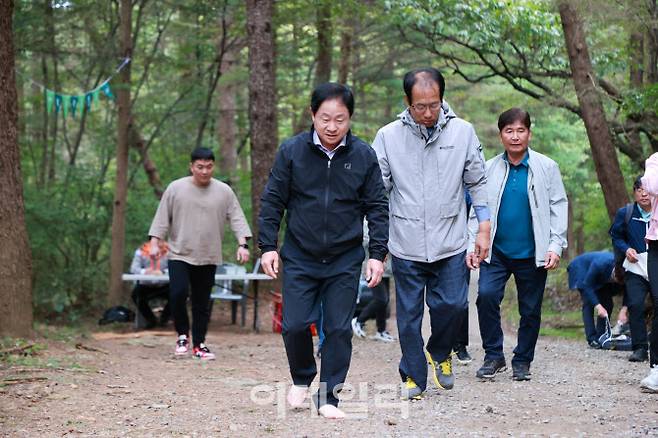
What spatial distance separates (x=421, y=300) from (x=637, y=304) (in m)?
3.84

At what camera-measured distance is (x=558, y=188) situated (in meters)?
7.49

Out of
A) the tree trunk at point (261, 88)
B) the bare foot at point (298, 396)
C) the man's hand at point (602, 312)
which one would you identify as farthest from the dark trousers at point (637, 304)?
the tree trunk at point (261, 88)

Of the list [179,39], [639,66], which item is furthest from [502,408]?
[179,39]

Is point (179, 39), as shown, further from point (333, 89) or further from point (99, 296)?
point (333, 89)

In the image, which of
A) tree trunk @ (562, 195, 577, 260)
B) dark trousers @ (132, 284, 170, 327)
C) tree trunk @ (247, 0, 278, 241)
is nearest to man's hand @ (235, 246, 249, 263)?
dark trousers @ (132, 284, 170, 327)

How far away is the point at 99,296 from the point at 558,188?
500 inches

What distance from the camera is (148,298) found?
1387 centimetres

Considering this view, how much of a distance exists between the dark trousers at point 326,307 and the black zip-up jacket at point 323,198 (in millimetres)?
84

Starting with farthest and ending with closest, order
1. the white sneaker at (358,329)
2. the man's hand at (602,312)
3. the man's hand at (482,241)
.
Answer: the white sneaker at (358,329) → the man's hand at (602,312) → the man's hand at (482,241)

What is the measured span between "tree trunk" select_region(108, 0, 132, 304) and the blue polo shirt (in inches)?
389

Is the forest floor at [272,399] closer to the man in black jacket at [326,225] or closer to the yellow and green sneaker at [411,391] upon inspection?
the yellow and green sneaker at [411,391]

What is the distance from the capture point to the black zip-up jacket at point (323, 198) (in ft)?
18.5

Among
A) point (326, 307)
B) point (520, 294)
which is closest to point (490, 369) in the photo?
point (520, 294)

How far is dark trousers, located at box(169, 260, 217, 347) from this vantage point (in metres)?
9.58
